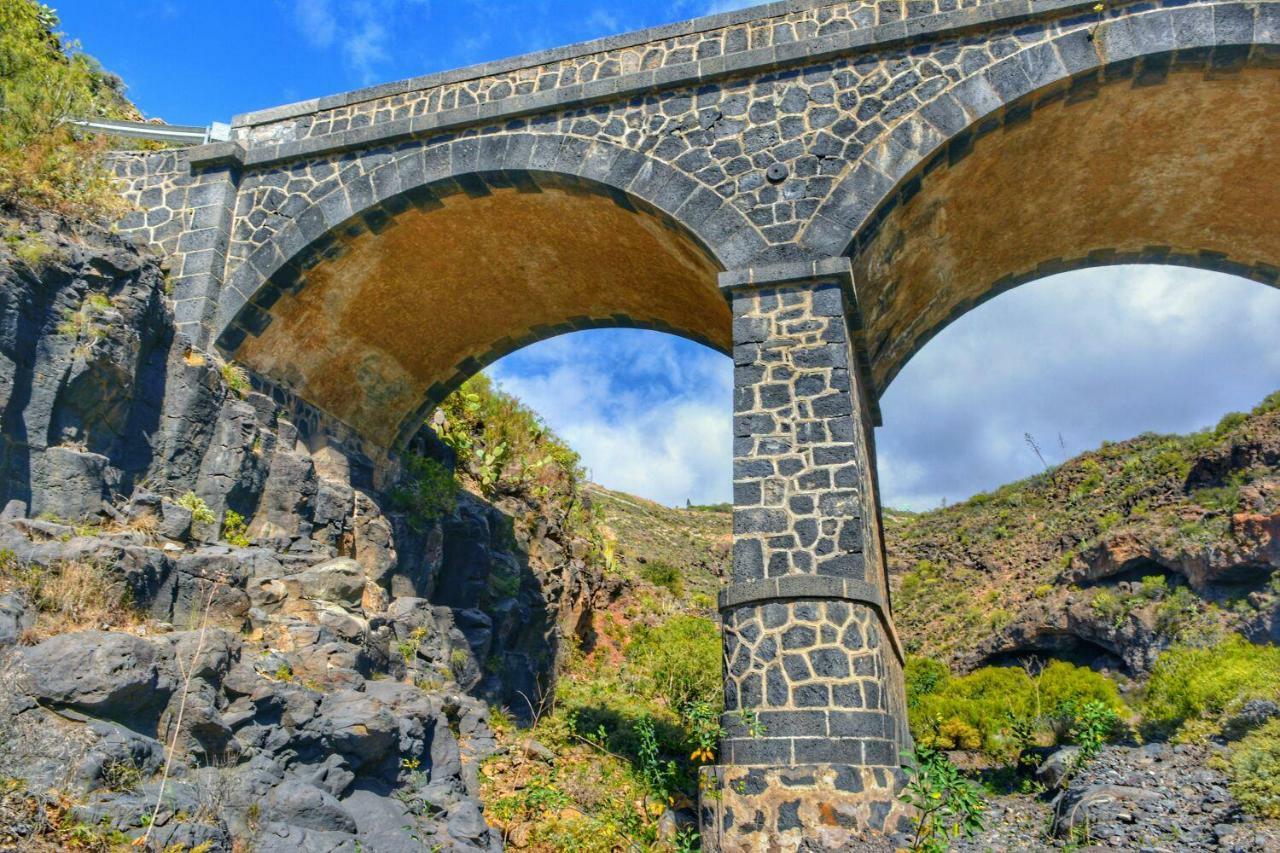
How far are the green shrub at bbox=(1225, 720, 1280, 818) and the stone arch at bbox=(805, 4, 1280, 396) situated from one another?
491cm

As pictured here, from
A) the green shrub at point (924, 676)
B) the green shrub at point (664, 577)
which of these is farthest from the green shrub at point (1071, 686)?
the green shrub at point (664, 577)

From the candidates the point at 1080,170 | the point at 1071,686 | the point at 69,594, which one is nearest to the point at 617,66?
the point at 1080,170

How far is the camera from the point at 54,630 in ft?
23.7

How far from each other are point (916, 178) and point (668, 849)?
626 centimetres

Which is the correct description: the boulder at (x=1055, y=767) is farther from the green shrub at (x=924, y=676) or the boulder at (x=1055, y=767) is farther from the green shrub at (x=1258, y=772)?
the green shrub at (x=924, y=676)

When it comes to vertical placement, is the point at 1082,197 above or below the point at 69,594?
above

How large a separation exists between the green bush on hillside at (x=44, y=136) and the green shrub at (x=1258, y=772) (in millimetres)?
12414

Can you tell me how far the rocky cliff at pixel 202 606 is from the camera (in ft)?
21.2

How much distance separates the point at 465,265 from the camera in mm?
12195

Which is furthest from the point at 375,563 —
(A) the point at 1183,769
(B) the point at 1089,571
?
(B) the point at 1089,571

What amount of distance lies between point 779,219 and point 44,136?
320 inches

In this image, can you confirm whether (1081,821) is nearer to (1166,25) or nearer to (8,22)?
(1166,25)

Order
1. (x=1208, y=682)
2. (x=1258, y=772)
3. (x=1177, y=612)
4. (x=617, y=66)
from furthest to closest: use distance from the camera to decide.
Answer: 1. (x=1177, y=612)
2. (x=1208, y=682)
3. (x=617, y=66)
4. (x=1258, y=772)

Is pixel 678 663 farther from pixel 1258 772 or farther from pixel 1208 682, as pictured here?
pixel 1258 772
